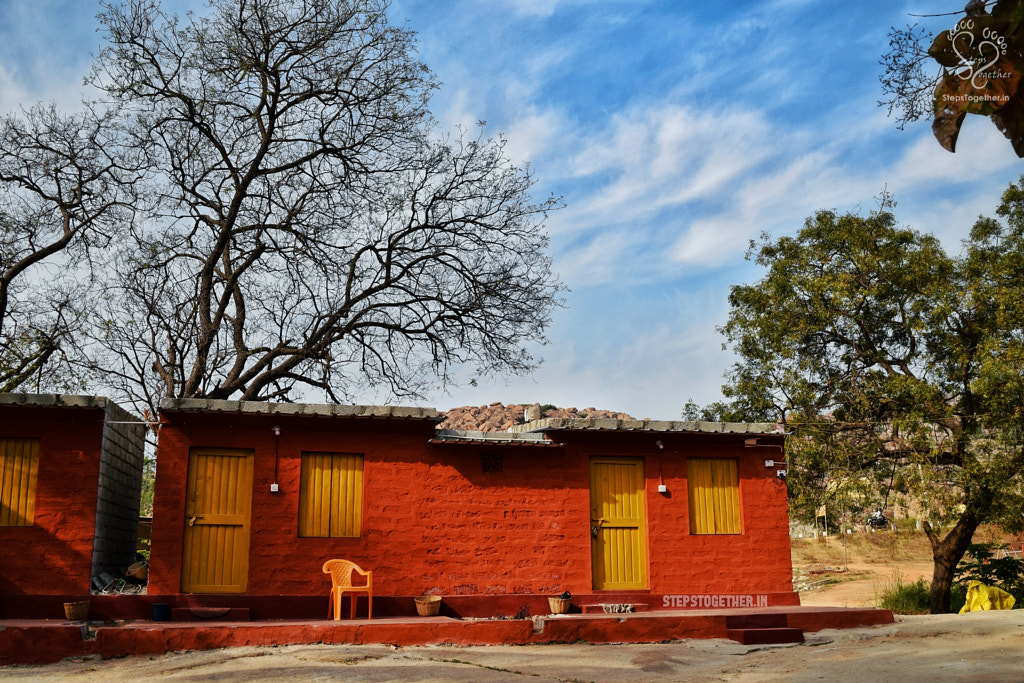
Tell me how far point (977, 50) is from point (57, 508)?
10683mm

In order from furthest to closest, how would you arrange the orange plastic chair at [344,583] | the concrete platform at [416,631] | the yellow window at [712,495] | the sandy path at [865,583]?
the sandy path at [865,583], the yellow window at [712,495], the orange plastic chair at [344,583], the concrete platform at [416,631]

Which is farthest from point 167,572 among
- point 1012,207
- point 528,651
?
point 1012,207

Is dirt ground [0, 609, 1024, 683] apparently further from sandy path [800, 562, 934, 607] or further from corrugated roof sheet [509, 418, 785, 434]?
sandy path [800, 562, 934, 607]

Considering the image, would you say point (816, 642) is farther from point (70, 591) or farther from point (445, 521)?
point (70, 591)

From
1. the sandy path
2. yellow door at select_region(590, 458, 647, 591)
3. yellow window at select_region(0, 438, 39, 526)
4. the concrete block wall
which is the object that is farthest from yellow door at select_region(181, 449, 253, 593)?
the sandy path

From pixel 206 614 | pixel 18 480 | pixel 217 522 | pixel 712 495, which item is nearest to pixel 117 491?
pixel 18 480

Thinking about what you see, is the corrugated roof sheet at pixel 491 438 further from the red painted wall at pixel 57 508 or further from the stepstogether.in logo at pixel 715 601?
the red painted wall at pixel 57 508

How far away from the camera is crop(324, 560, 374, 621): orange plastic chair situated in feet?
35.7

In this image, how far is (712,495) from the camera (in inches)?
511

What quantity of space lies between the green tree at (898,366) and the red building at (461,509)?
508 centimetres

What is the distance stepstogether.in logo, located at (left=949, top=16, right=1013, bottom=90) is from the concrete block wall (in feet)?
31.3

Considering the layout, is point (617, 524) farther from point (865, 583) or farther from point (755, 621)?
point (865, 583)

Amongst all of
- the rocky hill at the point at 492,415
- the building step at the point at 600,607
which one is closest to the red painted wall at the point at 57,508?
the building step at the point at 600,607

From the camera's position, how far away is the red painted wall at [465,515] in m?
11.2
